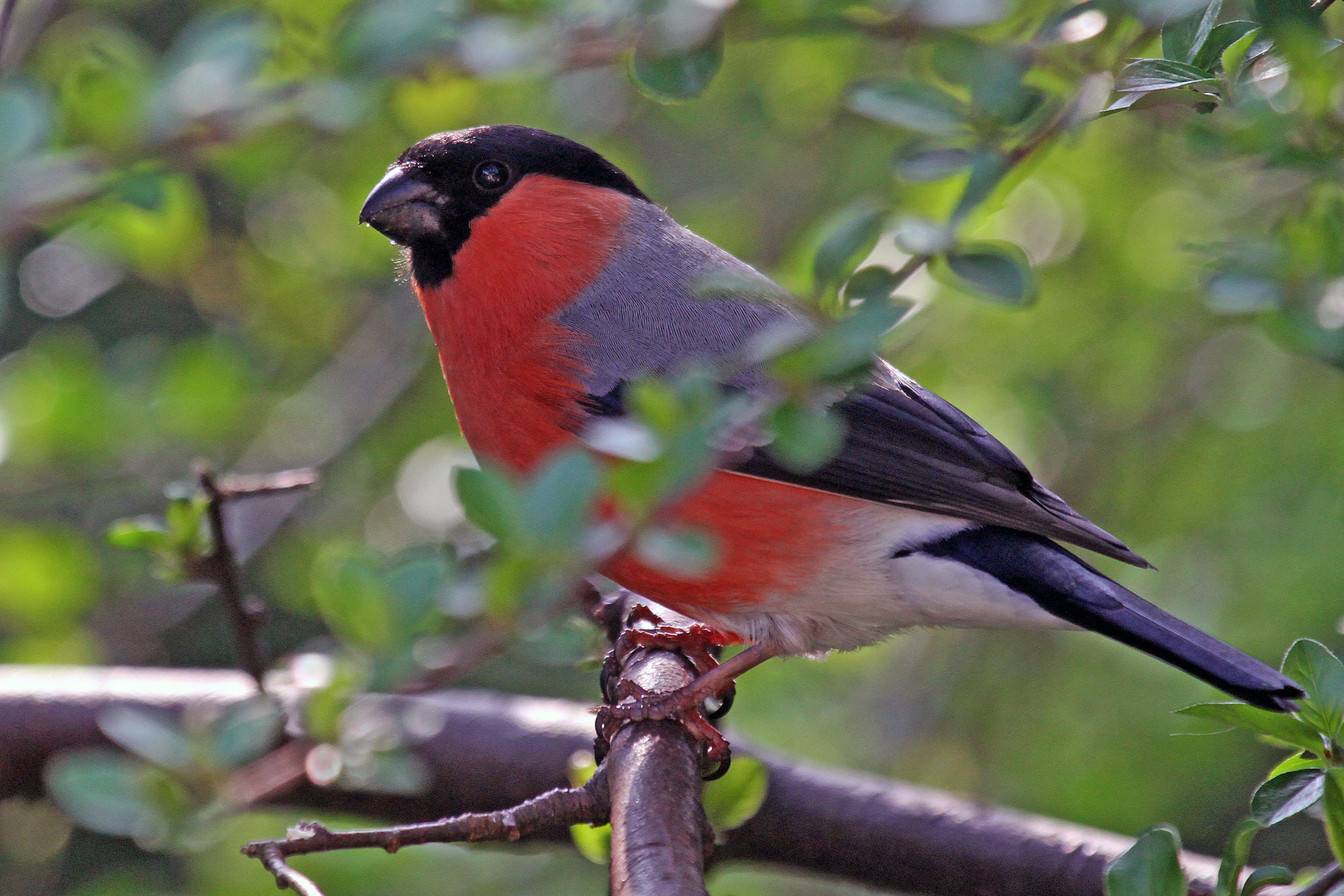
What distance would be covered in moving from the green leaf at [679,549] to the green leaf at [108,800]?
731mm

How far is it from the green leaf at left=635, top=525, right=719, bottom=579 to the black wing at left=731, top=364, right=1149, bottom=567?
970mm

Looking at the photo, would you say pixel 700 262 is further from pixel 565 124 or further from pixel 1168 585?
pixel 1168 585

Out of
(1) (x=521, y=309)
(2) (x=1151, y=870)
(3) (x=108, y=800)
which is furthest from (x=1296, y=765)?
(1) (x=521, y=309)

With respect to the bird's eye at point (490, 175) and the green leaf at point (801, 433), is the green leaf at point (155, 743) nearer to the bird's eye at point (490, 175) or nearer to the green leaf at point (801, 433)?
the green leaf at point (801, 433)

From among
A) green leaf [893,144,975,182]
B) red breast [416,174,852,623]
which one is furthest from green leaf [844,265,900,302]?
red breast [416,174,852,623]

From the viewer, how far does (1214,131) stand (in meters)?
1.81

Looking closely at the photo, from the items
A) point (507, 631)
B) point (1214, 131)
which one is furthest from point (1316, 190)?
point (507, 631)

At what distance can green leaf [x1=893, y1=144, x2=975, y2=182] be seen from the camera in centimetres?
181

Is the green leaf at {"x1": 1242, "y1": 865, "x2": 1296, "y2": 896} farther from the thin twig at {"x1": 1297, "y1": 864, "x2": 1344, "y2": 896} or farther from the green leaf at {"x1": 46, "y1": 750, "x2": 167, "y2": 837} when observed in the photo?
the green leaf at {"x1": 46, "y1": 750, "x2": 167, "y2": 837}

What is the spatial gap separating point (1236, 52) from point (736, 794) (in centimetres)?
152

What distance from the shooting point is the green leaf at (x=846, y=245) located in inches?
71.5

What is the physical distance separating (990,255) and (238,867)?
2601 millimetres

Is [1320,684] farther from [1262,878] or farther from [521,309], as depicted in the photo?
[521,309]

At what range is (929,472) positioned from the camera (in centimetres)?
260
